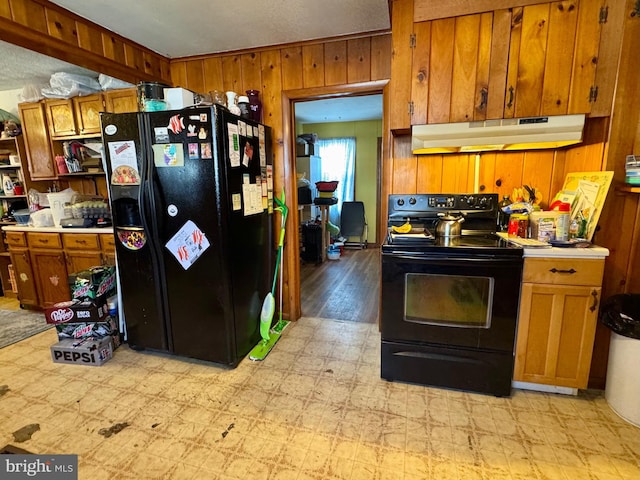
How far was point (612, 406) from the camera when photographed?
5.67 ft

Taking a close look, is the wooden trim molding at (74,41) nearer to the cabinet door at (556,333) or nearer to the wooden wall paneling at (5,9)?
the wooden wall paneling at (5,9)

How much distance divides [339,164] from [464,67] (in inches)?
171

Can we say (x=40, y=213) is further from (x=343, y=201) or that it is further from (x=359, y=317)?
(x=343, y=201)

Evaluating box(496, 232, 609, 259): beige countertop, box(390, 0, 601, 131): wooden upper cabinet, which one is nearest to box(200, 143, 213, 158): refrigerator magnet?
box(390, 0, 601, 131): wooden upper cabinet

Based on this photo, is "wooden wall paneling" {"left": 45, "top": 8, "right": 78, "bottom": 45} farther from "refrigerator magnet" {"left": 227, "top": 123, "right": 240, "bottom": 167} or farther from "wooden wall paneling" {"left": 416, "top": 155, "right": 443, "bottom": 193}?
"wooden wall paneling" {"left": 416, "top": 155, "right": 443, "bottom": 193}

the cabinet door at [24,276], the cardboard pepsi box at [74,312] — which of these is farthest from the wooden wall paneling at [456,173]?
the cabinet door at [24,276]

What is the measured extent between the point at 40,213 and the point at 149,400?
2.43 m

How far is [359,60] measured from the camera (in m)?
2.46

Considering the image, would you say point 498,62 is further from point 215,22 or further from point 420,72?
point 215,22

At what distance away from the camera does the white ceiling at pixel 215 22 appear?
2.01 meters

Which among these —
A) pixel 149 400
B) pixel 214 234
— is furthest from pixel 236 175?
pixel 149 400

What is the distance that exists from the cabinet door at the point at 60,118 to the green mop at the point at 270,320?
226 centimetres

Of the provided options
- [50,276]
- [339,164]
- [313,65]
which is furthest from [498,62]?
[339,164]

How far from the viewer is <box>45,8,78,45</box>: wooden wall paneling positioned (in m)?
1.98
